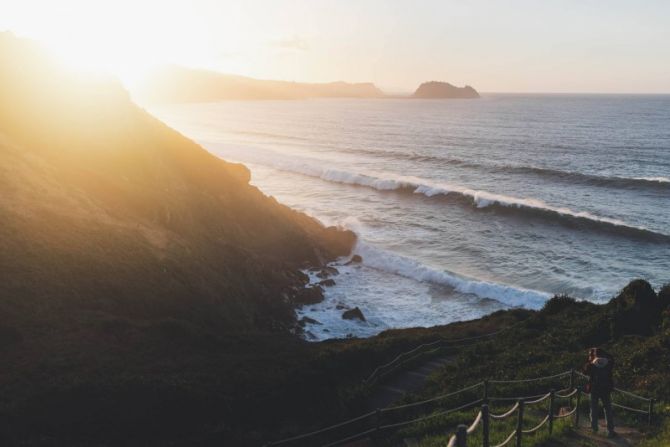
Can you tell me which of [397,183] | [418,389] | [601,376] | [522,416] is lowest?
[418,389]

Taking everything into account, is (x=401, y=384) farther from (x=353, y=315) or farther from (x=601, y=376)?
(x=353, y=315)

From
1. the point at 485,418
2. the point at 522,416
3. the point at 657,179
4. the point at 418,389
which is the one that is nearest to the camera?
the point at 485,418

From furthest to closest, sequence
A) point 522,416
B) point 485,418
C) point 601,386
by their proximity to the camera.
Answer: point 601,386 < point 522,416 < point 485,418

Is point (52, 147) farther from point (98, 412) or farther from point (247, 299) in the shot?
point (98, 412)

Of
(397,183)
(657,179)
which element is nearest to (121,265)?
(397,183)

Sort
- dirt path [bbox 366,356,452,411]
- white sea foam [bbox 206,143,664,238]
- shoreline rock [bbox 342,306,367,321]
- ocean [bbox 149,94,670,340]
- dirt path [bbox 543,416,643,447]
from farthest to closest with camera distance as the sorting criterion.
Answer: white sea foam [bbox 206,143,664,238], ocean [bbox 149,94,670,340], shoreline rock [bbox 342,306,367,321], dirt path [bbox 366,356,452,411], dirt path [bbox 543,416,643,447]

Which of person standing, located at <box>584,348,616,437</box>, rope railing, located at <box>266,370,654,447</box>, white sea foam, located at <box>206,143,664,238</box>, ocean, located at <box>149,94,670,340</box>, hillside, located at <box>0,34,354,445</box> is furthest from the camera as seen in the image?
white sea foam, located at <box>206,143,664,238</box>

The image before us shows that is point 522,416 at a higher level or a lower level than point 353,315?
higher

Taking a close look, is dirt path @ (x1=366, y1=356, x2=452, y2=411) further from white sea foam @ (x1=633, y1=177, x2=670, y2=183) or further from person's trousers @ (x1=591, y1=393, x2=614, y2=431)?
white sea foam @ (x1=633, y1=177, x2=670, y2=183)

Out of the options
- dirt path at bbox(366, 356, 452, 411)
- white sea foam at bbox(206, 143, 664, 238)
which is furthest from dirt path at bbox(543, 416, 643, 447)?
white sea foam at bbox(206, 143, 664, 238)
